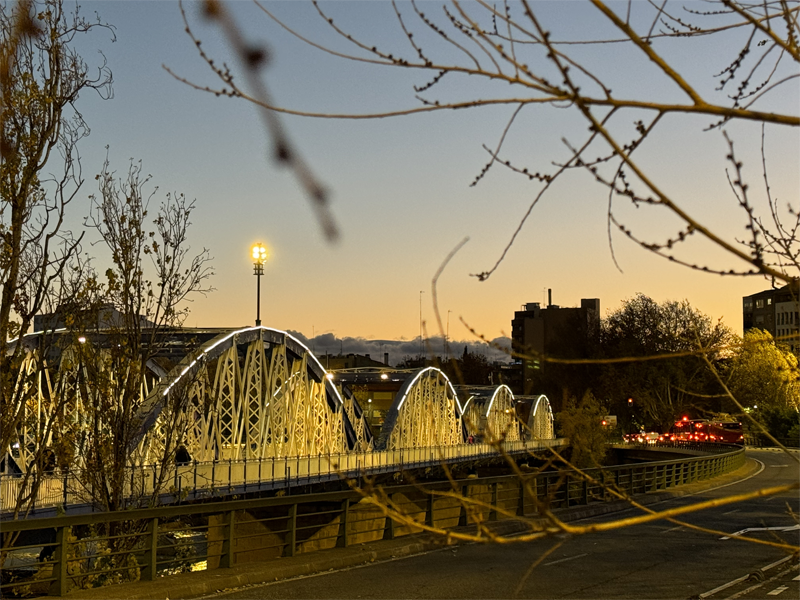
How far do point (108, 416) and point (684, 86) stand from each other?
15.5 metres

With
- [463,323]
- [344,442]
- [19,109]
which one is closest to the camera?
[463,323]

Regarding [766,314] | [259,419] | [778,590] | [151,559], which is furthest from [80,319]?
[766,314]

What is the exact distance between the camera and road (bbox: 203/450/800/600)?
14.1m

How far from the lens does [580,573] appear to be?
16.2 m

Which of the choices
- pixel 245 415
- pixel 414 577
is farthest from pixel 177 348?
pixel 414 577

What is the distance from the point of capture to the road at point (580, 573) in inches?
554

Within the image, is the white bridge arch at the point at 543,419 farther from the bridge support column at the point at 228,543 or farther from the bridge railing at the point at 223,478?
the bridge support column at the point at 228,543

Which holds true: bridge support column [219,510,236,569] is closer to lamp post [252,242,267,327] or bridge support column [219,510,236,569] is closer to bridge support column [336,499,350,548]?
bridge support column [336,499,350,548]

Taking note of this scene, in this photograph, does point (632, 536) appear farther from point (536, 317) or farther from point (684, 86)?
point (536, 317)

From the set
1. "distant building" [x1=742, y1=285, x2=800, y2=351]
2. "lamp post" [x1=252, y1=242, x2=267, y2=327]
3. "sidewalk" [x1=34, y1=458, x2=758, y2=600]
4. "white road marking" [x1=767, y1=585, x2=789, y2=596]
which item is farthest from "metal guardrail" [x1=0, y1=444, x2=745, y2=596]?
"distant building" [x1=742, y1=285, x2=800, y2=351]

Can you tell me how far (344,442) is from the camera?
6562 centimetres

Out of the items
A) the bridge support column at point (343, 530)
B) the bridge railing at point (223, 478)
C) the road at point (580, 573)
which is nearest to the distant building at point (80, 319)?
the bridge railing at point (223, 478)

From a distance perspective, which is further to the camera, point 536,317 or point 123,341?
point 536,317

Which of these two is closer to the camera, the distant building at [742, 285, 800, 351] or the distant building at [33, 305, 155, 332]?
the distant building at [33, 305, 155, 332]
